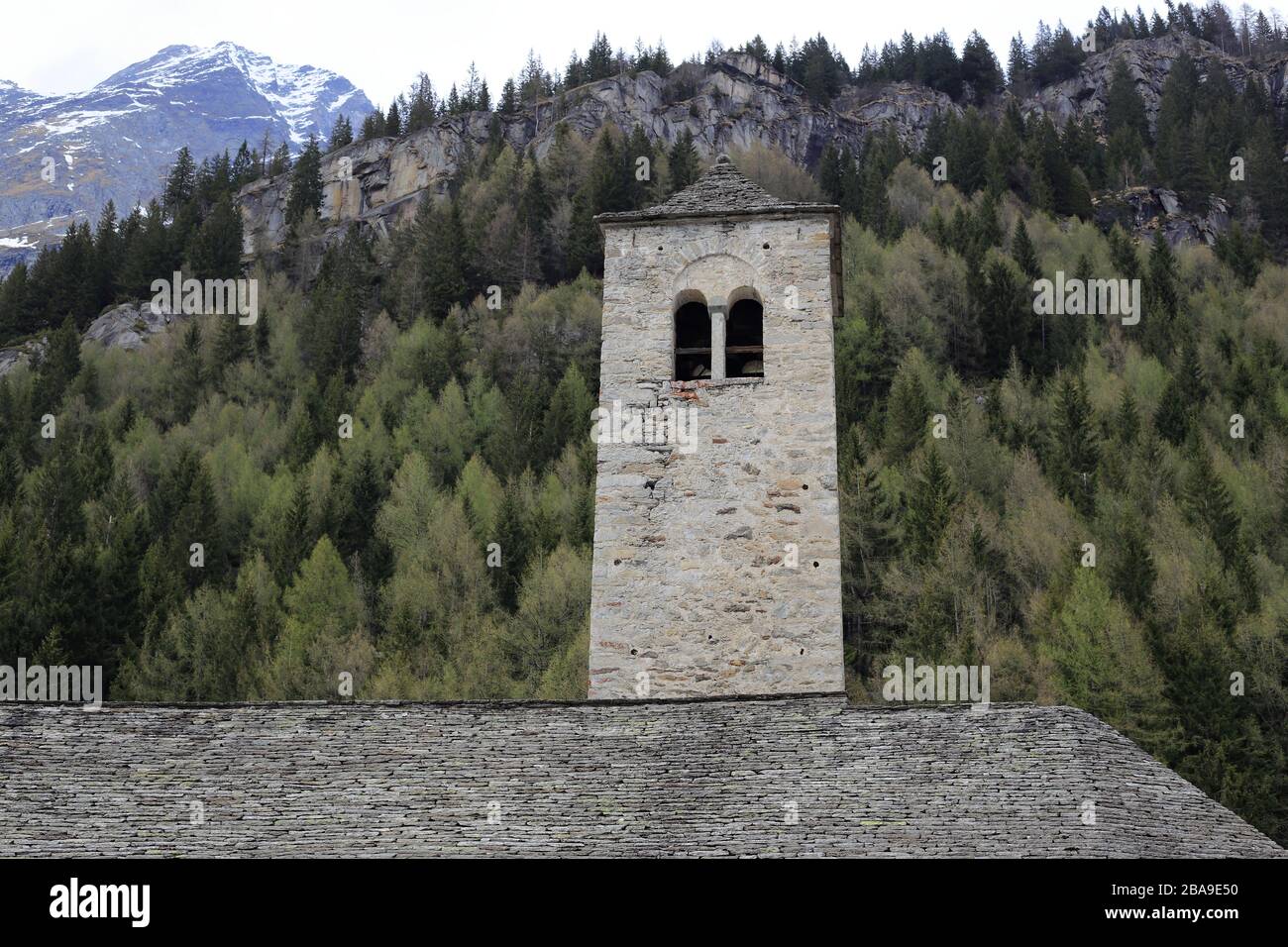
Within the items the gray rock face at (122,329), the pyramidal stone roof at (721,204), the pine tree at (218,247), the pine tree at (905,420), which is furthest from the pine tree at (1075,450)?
the pine tree at (218,247)

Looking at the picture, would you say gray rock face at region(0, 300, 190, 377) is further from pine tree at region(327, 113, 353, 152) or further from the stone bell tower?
the stone bell tower

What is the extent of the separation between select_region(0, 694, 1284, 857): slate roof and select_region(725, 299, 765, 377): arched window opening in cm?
552

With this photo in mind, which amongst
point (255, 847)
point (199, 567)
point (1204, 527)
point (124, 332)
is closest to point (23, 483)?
point (199, 567)

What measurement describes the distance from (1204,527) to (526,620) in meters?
21.1

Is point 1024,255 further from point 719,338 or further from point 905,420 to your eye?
point 719,338

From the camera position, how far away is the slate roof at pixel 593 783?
406 inches

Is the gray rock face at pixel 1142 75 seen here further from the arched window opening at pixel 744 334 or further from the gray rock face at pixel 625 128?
the arched window opening at pixel 744 334

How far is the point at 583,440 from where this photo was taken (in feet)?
180

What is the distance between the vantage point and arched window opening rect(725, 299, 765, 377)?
17.0 metres

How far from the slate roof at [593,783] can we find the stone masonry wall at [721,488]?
219 cm

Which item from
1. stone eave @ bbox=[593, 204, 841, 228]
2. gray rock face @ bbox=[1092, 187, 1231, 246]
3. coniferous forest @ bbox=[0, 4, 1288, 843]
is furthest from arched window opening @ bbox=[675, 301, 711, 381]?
gray rock face @ bbox=[1092, 187, 1231, 246]

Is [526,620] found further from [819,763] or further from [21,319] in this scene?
[21,319]

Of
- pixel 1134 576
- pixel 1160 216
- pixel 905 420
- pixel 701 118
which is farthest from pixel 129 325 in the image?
pixel 1160 216

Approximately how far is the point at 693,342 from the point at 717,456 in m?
2.03
